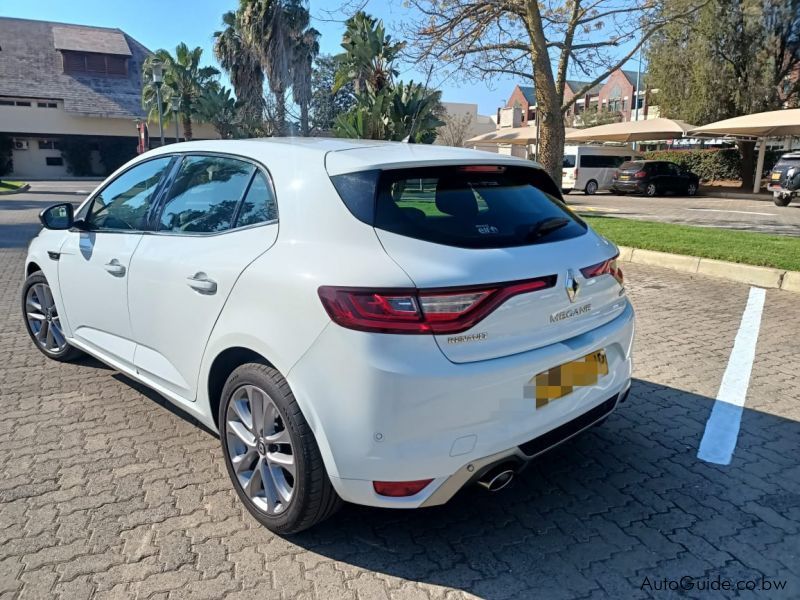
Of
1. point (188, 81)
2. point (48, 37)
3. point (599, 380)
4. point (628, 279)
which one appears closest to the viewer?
point (599, 380)

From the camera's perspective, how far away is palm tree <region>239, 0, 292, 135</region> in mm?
33938

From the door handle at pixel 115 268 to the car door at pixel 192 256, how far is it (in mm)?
154

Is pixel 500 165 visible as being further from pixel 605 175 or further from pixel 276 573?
pixel 605 175

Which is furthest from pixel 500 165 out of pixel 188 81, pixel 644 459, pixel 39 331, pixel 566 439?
pixel 188 81

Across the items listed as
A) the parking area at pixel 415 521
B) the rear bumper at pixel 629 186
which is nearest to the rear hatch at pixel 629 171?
the rear bumper at pixel 629 186

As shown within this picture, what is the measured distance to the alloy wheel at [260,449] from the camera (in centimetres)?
254

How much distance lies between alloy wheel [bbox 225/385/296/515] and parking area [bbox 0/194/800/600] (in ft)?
0.57

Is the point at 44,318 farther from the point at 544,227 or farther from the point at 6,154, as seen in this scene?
the point at 6,154

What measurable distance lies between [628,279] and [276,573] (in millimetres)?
6572

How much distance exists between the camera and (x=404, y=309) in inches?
85.3

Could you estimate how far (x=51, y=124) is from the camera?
4266 centimetres

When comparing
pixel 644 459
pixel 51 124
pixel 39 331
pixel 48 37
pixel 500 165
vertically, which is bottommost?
pixel 644 459

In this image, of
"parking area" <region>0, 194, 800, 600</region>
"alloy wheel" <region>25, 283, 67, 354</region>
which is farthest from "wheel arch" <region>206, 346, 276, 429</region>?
"alloy wheel" <region>25, 283, 67, 354</region>

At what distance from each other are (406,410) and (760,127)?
26.2 meters
